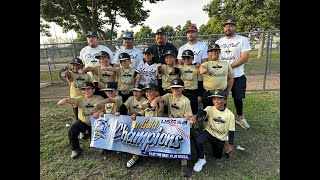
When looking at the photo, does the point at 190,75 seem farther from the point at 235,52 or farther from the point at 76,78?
the point at 76,78

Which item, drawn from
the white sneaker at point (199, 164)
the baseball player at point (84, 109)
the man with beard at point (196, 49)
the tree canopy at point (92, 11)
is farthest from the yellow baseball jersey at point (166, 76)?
the tree canopy at point (92, 11)

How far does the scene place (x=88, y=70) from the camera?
5.06 m

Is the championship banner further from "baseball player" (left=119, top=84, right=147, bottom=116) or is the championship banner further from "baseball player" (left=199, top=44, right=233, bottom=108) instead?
"baseball player" (left=199, top=44, right=233, bottom=108)

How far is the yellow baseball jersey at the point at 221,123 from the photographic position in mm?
4004

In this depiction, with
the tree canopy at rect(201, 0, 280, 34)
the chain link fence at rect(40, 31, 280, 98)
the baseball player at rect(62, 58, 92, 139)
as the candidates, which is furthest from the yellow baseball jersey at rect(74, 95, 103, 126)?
the tree canopy at rect(201, 0, 280, 34)

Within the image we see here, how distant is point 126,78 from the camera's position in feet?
16.2

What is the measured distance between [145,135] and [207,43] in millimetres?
6361

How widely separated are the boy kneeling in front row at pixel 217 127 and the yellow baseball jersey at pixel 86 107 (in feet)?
6.94

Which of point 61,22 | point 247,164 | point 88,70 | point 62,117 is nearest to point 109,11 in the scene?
point 61,22

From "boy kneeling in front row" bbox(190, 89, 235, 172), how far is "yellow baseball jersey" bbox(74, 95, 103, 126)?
2.12m

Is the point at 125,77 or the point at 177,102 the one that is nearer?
the point at 177,102

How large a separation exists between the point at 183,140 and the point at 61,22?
19.0 m

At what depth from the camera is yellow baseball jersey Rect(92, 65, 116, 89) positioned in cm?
507

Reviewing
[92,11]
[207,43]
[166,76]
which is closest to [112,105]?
[166,76]
